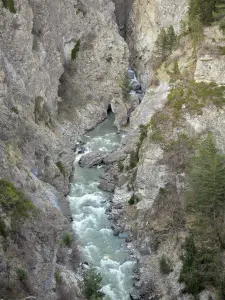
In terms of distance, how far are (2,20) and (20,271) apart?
120 ft

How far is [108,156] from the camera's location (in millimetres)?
63188

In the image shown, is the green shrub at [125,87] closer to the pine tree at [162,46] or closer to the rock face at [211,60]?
the pine tree at [162,46]

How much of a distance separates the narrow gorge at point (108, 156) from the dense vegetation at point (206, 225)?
0.12 metres

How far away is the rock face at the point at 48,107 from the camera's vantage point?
3562 cm

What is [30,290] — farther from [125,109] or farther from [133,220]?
[125,109]

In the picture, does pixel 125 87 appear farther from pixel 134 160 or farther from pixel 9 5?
pixel 9 5

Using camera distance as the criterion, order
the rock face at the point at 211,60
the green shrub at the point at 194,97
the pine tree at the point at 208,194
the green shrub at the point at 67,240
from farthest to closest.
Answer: the rock face at the point at 211,60
the green shrub at the point at 194,97
the green shrub at the point at 67,240
the pine tree at the point at 208,194

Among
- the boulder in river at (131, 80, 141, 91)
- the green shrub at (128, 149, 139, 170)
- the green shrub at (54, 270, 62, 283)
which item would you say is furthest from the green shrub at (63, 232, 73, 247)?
the boulder in river at (131, 80, 141, 91)

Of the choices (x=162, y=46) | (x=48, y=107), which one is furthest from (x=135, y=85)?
(x=48, y=107)

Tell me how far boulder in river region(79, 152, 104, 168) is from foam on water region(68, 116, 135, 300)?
775mm

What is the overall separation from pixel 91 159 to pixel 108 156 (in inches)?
92.2

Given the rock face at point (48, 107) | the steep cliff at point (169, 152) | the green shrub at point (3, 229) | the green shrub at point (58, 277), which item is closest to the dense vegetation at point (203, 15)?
the steep cliff at point (169, 152)

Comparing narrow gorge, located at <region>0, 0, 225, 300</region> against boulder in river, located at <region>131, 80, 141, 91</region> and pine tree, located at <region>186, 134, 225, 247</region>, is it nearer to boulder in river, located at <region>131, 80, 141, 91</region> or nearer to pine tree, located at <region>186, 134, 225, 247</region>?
pine tree, located at <region>186, 134, 225, 247</region>

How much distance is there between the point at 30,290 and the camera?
32375 mm
